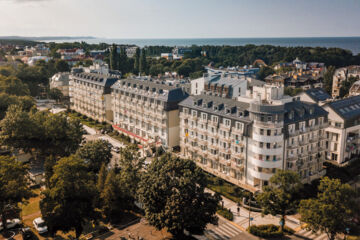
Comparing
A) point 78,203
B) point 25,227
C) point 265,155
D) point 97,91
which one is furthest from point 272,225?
point 97,91

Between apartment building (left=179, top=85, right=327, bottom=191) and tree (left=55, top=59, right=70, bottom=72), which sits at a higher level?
tree (left=55, top=59, right=70, bottom=72)

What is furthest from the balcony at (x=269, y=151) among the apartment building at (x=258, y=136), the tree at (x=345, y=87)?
the tree at (x=345, y=87)

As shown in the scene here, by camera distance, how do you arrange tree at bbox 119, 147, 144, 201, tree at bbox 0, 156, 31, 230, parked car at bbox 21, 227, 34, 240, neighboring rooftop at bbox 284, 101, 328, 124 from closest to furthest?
parked car at bbox 21, 227, 34, 240, tree at bbox 0, 156, 31, 230, tree at bbox 119, 147, 144, 201, neighboring rooftop at bbox 284, 101, 328, 124

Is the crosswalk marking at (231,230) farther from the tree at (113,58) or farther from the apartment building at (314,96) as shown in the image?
the tree at (113,58)

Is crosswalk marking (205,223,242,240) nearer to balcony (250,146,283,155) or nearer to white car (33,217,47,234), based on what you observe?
balcony (250,146,283,155)

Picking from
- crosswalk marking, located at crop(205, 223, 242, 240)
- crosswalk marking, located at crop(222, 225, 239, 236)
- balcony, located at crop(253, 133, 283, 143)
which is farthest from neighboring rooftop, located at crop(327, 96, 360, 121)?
crosswalk marking, located at crop(222, 225, 239, 236)

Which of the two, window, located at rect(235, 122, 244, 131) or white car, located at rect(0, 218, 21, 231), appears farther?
window, located at rect(235, 122, 244, 131)

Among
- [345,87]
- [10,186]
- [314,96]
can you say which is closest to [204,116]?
[314,96]

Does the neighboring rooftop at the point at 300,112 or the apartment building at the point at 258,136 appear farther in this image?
the neighboring rooftop at the point at 300,112
